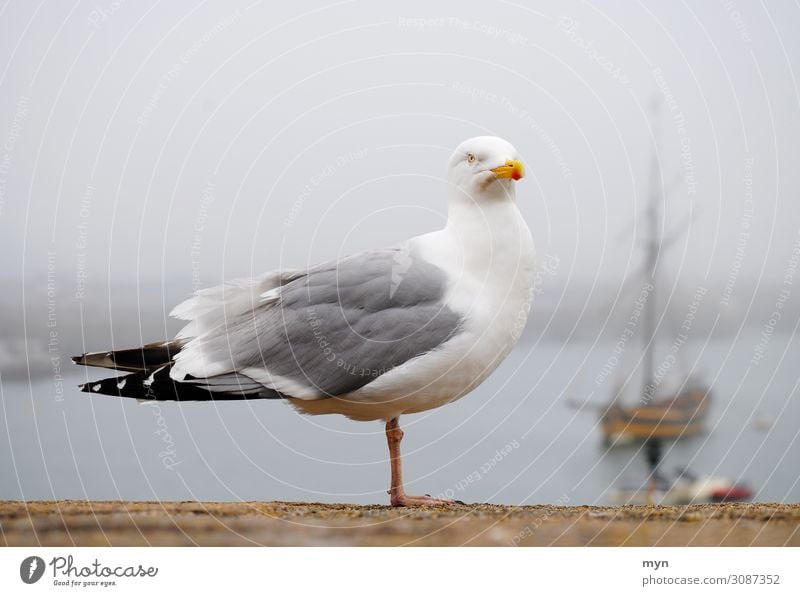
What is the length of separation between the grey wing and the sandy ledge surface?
1.26 ft

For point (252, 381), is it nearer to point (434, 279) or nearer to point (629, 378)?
point (434, 279)

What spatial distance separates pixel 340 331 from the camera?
292 centimetres

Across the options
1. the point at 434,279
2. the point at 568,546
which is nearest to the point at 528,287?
the point at 434,279

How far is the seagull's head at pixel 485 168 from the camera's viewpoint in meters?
2.85

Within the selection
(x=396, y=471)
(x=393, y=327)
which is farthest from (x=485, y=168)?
(x=396, y=471)

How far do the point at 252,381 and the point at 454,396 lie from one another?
577 mm

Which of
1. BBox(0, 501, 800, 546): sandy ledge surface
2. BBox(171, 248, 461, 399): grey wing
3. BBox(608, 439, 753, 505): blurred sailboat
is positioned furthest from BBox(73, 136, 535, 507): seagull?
BBox(608, 439, 753, 505): blurred sailboat

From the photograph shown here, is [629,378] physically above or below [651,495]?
above

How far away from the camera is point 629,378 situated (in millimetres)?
3523

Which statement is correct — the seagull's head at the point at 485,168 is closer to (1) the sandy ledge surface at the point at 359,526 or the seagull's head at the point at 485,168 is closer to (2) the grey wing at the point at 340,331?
(2) the grey wing at the point at 340,331

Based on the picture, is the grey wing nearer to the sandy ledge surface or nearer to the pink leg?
the pink leg
